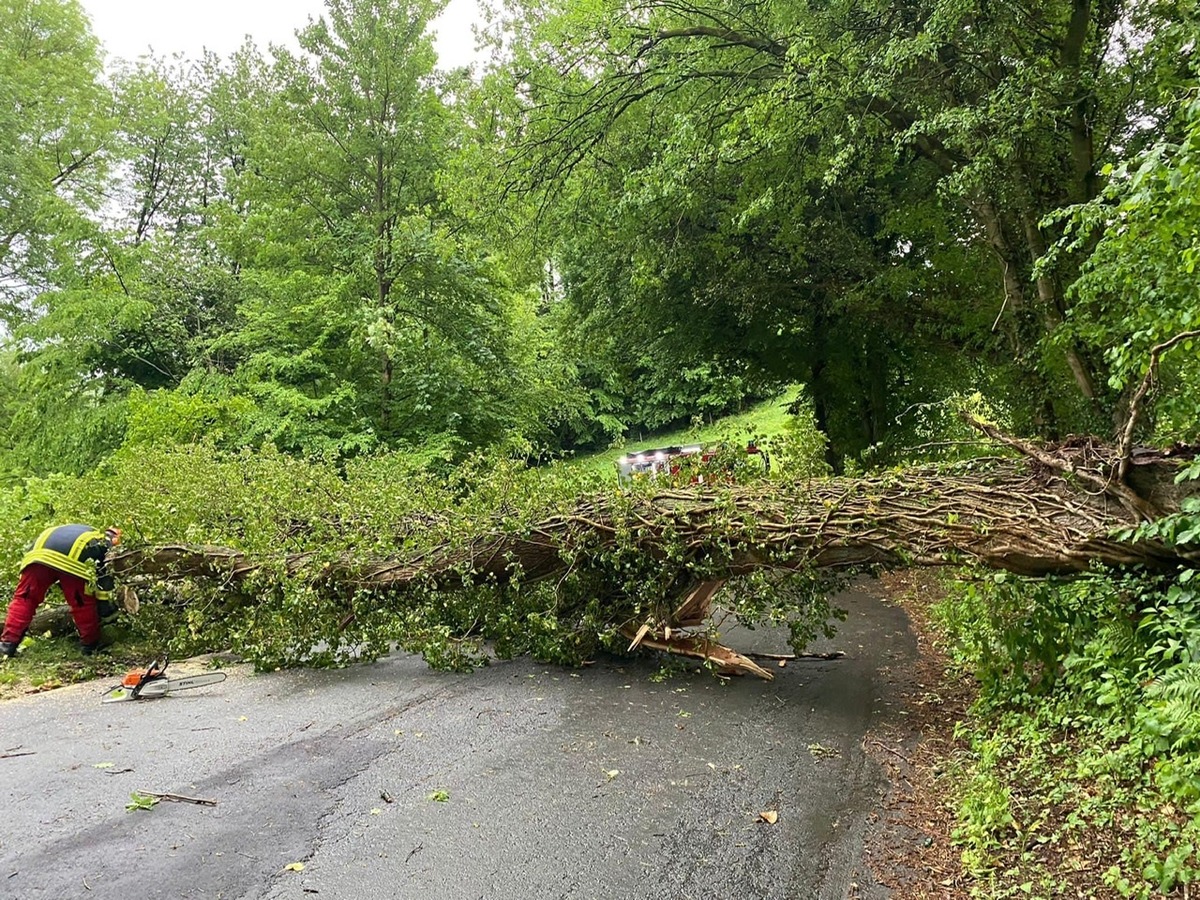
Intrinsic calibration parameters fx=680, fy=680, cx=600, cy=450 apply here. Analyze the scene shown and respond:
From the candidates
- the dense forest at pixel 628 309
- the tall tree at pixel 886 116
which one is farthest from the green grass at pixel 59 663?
the tall tree at pixel 886 116

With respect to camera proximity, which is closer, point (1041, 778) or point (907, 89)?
point (1041, 778)

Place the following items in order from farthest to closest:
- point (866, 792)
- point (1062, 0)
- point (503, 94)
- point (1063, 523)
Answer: point (503, 94)
point (1062, 0)
point (1063, 523)
point (866, 792)

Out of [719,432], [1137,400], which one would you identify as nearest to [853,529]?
A: [1137,400]

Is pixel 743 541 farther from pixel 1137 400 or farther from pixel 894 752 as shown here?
pixel 1137 400

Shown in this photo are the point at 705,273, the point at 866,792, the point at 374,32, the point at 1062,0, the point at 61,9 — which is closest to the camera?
the point at 866,792

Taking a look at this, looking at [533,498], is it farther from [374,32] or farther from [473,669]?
[374,32]

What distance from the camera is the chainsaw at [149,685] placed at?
5.03 metres

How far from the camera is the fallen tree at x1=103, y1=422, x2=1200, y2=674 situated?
12.6ft

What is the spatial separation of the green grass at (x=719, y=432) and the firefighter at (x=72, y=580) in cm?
436

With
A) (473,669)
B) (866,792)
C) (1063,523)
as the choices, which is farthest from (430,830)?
(1063,523)

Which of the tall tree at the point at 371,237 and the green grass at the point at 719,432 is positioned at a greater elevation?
the tall tree at the point at 371,237

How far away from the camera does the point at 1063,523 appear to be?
3.95 m

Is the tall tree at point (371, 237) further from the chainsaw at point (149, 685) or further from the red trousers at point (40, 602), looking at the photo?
the chainsaw at point (149, 685)

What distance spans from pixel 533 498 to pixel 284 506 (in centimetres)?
274
